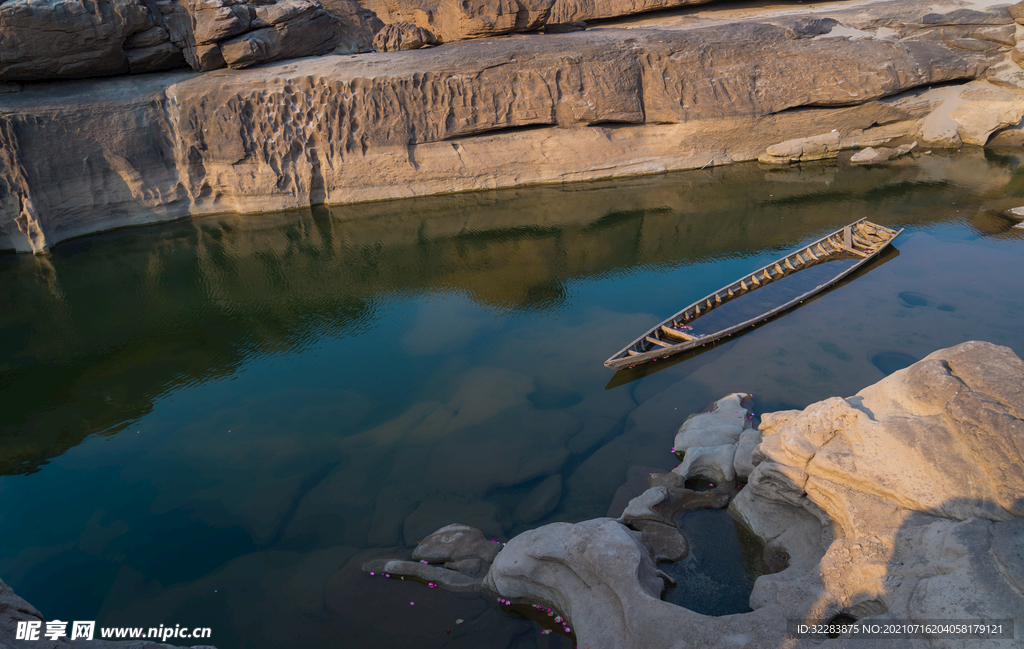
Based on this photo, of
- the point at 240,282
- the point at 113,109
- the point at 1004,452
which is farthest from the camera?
the point at 113,109

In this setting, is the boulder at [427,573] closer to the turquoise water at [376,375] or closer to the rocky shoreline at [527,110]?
the turquoise water at [376,375]

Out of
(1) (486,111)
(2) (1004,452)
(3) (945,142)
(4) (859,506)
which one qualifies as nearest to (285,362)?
(4) (859,506)

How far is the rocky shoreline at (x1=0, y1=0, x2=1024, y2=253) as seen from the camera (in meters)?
20.1

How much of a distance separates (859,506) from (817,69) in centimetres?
2175

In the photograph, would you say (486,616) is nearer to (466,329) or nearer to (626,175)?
(466,329)

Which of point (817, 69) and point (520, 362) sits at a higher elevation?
point (817, 69)

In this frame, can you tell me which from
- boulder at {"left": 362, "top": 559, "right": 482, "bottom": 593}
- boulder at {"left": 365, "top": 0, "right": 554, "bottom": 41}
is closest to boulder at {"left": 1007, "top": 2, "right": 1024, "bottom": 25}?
boulder at {"left": 365, "top": 0, "right": 554, "bottom": 41}

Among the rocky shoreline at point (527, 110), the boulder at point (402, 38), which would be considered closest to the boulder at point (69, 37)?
the rocky shoreline at point (527, 110)

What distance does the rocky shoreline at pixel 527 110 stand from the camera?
20.1 metres

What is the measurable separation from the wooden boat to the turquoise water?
0.45m

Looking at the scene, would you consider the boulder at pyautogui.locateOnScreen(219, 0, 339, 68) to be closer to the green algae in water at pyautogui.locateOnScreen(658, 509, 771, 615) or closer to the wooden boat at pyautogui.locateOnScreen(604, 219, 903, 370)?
the wooden boat at pyautogui.locateOnScreen(604, 219, 903, 370)

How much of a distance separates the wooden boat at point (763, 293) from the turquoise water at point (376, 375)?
0.45 meters

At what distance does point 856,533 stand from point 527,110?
63.0 feet

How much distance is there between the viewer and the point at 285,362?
12.5 metres
